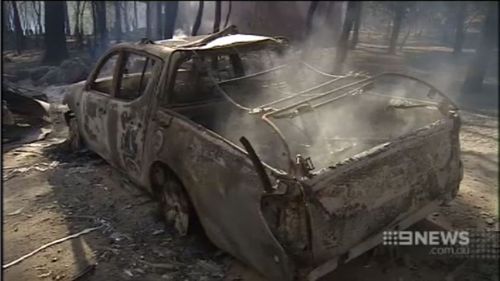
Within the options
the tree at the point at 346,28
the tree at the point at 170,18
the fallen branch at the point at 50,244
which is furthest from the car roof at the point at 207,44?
the tree at the point at 170,18

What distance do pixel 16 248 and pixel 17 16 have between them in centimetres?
839

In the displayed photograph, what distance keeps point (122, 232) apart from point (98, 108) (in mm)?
1409

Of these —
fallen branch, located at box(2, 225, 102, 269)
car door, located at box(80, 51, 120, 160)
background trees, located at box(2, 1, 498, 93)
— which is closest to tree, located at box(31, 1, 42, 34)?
background trees, located at box(2, 1, 498, 93)

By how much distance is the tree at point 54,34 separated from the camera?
11.7m

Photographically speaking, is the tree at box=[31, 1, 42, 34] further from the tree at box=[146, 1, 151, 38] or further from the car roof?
the car roof

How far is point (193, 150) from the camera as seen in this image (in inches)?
128

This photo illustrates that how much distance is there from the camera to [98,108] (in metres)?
4.54

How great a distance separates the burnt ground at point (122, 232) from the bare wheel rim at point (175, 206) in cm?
9

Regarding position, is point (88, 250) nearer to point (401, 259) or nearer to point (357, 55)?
point (401, 259)

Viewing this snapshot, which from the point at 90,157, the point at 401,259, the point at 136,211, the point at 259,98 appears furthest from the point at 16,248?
the point at 401,259

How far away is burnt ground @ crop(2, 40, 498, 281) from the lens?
315 cm

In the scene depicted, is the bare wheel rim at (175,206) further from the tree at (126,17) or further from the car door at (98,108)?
the tree at (126,17)

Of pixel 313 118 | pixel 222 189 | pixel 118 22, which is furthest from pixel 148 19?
pixel 222 189

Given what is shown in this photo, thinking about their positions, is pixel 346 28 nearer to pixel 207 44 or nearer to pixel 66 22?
pixel 207 44
